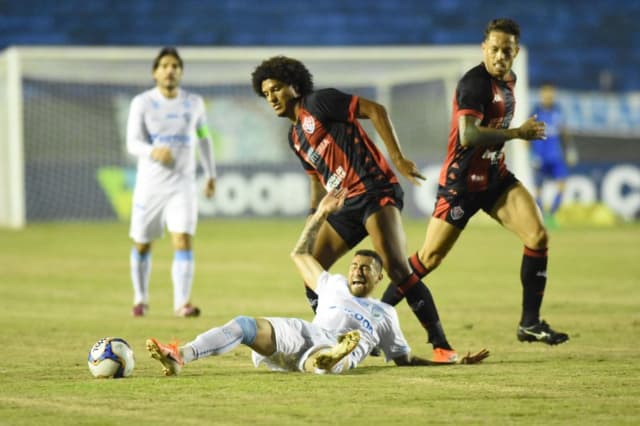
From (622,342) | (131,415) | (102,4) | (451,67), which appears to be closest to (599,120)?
(451,67)

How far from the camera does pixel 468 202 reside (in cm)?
816

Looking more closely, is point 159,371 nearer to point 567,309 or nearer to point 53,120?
point 567,309

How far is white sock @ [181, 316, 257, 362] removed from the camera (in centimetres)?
634

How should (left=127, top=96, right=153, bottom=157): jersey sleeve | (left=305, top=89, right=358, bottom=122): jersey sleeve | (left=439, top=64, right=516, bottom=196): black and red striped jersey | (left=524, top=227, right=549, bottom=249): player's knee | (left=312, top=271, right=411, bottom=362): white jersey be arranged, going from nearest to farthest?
(left=312, top=271, right=411, bottom=362): white jersey → (left=305, top=89, right=358, bottom=122): jersey sleeve → (left=439, top=64, right=516, bottom=196): black and red striped jersey → (left=524, top=227, right=549, bottom=249): player's knee → (left=127, top=96, right=153, bottom=157): jersey sleeve

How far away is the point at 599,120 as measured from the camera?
24.9m

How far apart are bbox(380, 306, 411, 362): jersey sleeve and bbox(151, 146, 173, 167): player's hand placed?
377 centimetres

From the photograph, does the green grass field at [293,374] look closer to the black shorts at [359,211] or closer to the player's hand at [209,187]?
the black shorts at [359,211]

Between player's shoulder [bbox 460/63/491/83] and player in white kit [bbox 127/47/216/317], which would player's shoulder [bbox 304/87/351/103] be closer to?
player's shoulder [bbox 460/63/491/83]

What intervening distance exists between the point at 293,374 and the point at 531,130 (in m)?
2.15

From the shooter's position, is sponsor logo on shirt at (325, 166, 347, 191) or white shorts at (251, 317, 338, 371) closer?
white shorts at (251, 317, 338, 371)

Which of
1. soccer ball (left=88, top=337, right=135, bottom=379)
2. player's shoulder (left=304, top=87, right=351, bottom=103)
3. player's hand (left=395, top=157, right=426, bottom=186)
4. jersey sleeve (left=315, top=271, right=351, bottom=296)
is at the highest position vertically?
player's shoulder (left=304, top=87, right=351, bottom=103)

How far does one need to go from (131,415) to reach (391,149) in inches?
97.6

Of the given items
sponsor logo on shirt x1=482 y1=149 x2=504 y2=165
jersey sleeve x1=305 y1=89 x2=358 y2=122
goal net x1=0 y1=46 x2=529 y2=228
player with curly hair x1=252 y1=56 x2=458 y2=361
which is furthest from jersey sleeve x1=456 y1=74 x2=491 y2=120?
goal net x1=0 y1=46 x2=529 y2=228

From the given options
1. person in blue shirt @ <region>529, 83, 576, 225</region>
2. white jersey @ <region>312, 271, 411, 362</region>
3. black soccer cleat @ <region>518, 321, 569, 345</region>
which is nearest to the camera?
A: white jersey @ <region>312, 271, 411, 362</region>
